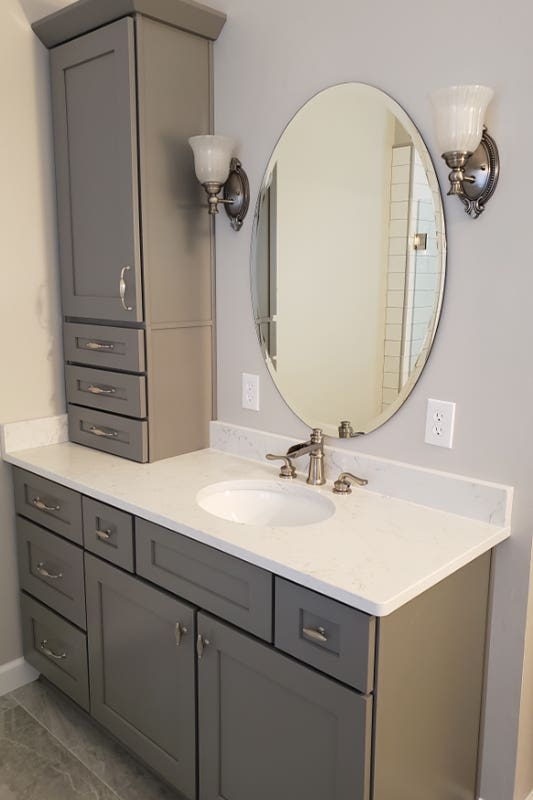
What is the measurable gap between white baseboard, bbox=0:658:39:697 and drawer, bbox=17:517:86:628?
286mm

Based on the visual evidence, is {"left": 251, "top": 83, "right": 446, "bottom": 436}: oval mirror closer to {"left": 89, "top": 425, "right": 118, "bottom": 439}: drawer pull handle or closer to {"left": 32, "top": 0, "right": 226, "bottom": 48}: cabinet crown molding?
{"left": 32, "top": 0, "right": 226, "bottom": 48}: cabinet crown molding

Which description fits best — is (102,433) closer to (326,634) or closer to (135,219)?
(135,219)

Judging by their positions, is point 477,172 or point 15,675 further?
point 15,675

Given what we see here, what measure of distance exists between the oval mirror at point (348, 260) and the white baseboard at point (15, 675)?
133 centimetres

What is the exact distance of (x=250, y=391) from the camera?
7.45 feet

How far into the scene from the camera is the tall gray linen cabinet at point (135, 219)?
80.7 inches

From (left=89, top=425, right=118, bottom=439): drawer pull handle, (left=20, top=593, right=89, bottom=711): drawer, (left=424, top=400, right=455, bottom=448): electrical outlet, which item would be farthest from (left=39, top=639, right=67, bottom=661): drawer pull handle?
(left=424, top=400, right=455, bottom=448): electrical outlet

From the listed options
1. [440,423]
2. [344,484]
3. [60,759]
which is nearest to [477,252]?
[440,423]

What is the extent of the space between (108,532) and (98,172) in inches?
42.4

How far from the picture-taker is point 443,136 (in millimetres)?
1550

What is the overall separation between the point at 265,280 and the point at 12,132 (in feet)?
3.01

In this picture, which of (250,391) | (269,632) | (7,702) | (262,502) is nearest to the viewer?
(269,632)

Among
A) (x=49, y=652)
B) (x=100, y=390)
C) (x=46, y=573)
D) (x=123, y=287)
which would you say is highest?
(x=123, y=287)

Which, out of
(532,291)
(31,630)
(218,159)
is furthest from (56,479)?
(532,291)
